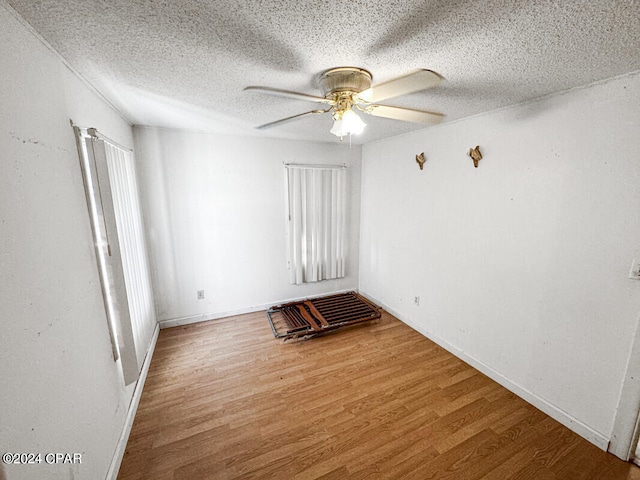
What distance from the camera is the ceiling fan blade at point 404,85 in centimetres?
106

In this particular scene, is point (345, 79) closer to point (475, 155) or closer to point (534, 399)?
point (475, 155)

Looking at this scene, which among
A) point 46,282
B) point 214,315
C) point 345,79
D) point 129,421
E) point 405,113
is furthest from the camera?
point 214,315

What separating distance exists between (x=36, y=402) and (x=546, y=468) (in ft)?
8.12

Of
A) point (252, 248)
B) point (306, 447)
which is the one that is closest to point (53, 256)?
point (306, 447)

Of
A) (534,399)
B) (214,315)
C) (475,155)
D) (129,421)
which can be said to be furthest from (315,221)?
(534,399)

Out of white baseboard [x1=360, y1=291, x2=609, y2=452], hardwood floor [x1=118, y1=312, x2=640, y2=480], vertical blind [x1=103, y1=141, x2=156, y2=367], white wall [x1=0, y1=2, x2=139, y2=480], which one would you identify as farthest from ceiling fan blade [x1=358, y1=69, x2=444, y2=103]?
white baseboard [x1=360, y1=291, x2=609, y2=452]

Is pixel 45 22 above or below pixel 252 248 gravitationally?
above

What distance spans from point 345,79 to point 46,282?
1577 millimetres

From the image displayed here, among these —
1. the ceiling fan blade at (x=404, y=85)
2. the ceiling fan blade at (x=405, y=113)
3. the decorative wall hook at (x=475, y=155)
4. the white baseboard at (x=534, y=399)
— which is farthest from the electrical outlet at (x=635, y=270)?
the ceiling fan blade at (x=404, y=85)

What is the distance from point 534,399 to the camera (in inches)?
74.2

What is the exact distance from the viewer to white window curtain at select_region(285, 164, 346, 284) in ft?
10.8

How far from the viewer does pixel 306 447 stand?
62.5 inches

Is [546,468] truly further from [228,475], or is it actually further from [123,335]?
[123,335]

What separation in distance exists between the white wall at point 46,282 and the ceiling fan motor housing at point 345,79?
1216 mm
